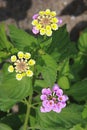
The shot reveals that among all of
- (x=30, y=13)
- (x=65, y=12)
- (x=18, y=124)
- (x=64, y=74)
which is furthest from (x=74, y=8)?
(x=18, y=124)

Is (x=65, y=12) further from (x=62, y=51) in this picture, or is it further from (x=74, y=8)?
(x=62, y=51)

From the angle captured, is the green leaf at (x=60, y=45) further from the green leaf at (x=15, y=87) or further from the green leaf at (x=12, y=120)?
the green leaf at (x=12, y=120)

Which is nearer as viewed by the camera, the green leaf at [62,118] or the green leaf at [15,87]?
the green leaf at [15,87]

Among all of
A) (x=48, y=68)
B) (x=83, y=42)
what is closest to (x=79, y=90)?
(x=48, y=68)

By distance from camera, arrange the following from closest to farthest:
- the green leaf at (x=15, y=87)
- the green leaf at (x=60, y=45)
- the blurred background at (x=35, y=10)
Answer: the green leaf at (x=15, y=87) → the green leaf at (x=60, y=45) → the blurred background at (x=35, y=10)

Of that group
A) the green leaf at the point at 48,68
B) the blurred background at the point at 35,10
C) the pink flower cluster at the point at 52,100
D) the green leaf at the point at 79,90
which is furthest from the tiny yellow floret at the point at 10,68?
the blurred background at the point at 35,10

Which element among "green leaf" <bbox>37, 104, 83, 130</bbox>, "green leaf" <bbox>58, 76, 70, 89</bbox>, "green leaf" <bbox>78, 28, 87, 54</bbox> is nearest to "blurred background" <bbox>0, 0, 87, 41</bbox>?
"green leaf" <bbox>78, 28, 87, 54</bbox>

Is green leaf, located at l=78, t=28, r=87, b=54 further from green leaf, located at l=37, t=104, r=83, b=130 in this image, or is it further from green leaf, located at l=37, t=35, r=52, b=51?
green leaf, located at l=37, t=35, r=52, b=51
